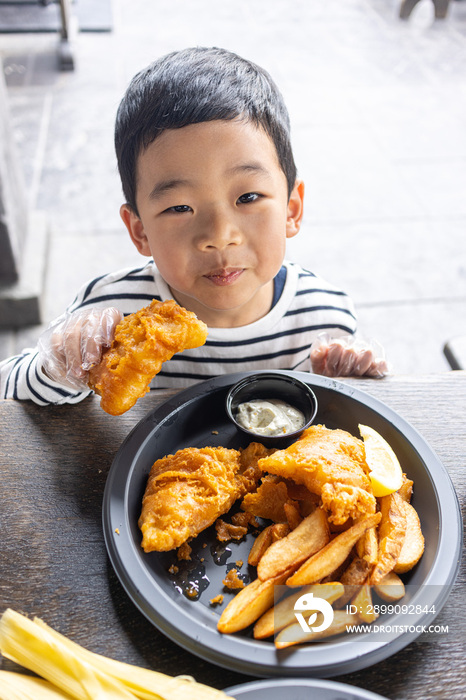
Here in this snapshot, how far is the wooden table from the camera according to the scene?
1068 mm

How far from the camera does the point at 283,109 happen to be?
1.85 m

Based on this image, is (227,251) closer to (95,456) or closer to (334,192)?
(95,456)

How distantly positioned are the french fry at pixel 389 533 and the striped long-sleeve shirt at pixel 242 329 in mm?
837

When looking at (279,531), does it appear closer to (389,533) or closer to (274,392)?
(389,533)

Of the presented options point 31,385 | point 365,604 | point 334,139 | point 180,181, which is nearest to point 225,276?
point 180,181

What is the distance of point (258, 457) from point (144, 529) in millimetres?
348

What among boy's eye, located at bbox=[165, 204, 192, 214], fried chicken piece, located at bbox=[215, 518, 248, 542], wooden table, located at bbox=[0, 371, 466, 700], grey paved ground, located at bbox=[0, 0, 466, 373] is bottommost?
grey paved ground, located at bbox=[0, 0, 466, 373]

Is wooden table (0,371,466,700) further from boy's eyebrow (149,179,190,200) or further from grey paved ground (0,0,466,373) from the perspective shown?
grey paved ground (0,0,466,373)

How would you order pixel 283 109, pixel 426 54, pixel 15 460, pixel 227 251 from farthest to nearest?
pixel 426 54, pixel 283 109, pixel 227 251, pixel 15 460

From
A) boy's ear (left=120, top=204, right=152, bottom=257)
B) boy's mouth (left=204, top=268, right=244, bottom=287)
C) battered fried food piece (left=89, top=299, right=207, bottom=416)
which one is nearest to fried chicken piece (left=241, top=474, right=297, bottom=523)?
battered fried food piece (left=89, top=299, right=207, bottom=416)

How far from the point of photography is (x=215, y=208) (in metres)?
1.59

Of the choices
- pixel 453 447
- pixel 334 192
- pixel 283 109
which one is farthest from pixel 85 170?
pixel 453 447

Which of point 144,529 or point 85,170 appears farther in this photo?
point 85,170

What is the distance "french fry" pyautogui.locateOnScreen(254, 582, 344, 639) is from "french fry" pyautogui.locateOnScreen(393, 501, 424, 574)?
0.16 metres
